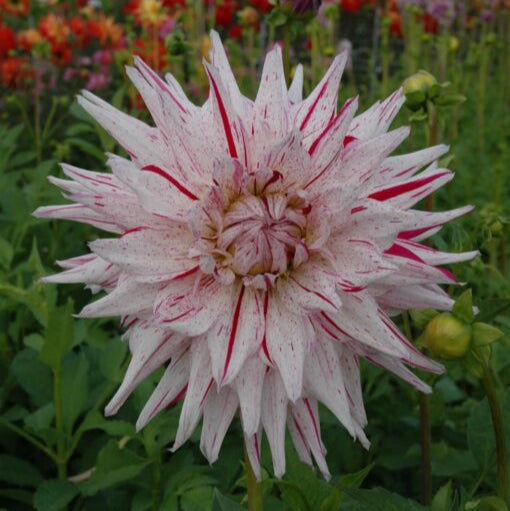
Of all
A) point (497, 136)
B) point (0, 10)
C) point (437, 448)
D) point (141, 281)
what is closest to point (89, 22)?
point (0, 10)

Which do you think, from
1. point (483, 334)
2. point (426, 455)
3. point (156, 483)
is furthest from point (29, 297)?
point (483, 334)

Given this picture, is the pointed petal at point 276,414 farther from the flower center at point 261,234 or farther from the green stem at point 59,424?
the green stem at point 59,424

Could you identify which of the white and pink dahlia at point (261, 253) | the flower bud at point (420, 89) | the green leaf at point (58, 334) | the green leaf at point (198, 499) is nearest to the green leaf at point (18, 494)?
the green leaf at point (58, 334)

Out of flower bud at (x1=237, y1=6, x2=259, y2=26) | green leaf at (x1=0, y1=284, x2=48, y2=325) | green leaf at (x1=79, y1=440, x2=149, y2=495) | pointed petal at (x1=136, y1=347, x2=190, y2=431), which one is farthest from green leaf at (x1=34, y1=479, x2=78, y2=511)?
flower bud at (x1=237, y1=6, x2=259, y2=26)

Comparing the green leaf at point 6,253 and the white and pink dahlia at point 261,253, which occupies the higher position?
the white and pink dahlia at point 261,253

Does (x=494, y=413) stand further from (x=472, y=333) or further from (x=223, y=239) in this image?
(x=223, y=239)

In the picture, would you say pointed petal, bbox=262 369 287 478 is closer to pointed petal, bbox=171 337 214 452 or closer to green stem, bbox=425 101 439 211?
Result: pointed petal, bbox=171 337 214 452

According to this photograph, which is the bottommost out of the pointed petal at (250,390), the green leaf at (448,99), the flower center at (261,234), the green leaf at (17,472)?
the green leaf at (17,472)
